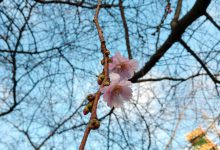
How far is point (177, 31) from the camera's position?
2.55 metres

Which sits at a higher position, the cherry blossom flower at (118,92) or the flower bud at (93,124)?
the cherry blossom flower at (118,92)

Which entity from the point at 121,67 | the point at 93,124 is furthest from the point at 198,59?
the point at 93,124

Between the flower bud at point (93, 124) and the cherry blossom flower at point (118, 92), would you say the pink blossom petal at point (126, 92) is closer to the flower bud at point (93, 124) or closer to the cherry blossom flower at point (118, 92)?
the cherry blossom flower at point (118, 92)

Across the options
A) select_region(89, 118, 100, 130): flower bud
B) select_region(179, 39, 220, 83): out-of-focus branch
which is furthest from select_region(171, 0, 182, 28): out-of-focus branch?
select_region(89, 118, 100, 130): flower bud

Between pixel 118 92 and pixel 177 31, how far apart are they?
1.86 meters

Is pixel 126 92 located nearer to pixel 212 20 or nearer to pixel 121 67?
pixel 121 67

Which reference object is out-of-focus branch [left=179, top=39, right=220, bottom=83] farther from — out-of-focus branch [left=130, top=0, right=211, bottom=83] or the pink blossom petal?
the pink blossom petal

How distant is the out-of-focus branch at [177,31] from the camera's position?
2.40 meters

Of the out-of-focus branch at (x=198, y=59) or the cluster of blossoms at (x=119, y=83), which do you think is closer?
the cluster of blossoms at (x=119, y=83)

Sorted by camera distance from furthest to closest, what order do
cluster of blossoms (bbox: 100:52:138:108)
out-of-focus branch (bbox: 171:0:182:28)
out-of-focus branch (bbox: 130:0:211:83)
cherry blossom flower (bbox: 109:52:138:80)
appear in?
out-of-focus branch (bbox: 171:0:182:28)
out-of-focus branch (bbox: 130:0:211:83)
cherry blossom flower (bbox: 109:52:138:80)
cluster of blossoms (bbox: 100:52:138:108)

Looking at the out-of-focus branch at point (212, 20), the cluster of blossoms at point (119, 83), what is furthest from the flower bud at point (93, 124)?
the out-of-focus branch at point (212, 20)

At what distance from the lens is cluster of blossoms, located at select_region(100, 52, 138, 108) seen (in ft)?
2.37

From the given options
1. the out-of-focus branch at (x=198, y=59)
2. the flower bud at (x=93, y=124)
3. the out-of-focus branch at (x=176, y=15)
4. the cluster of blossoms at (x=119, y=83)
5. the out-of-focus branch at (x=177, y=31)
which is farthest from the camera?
the out-of-focus branch at (x=198, y=59)

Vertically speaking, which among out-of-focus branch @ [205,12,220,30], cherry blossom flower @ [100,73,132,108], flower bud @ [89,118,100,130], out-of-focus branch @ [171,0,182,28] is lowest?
flower bud @ [89,118,100,130]
